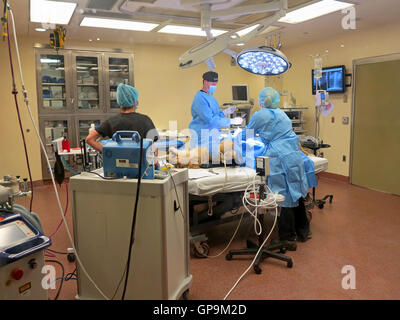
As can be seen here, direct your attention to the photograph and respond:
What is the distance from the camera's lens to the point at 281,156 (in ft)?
9.48

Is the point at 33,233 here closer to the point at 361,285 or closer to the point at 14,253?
the point at 14,253

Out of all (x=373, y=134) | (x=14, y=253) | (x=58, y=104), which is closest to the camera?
(x=14, y=253)

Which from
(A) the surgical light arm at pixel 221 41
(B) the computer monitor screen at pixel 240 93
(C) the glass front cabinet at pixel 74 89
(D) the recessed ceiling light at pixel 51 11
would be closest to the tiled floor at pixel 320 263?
(A) the surgical light arm at pixel 221 41

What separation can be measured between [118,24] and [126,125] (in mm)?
2550

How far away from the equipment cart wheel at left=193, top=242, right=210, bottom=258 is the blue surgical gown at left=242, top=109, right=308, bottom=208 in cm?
76

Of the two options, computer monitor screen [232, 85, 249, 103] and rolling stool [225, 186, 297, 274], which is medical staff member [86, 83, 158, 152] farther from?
computer monitor screen [232, 85, 249, 103]

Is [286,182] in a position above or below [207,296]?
above

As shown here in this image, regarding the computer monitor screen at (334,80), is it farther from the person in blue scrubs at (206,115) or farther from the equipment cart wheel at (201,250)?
the equipment cart wheel at (201,250)

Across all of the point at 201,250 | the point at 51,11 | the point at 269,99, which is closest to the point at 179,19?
the point at 269,99

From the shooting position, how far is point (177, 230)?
1.93m

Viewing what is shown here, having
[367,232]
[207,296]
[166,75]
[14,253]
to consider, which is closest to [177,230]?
[207,296]

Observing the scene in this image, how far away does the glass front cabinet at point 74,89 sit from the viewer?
204 inches

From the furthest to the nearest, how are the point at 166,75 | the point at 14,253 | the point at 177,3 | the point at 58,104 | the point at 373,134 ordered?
the point at 166,75, the point at 58,104, the point at 373,134, the point at 177,3, the point at 14,253

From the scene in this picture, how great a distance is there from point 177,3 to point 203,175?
148 centimetres
